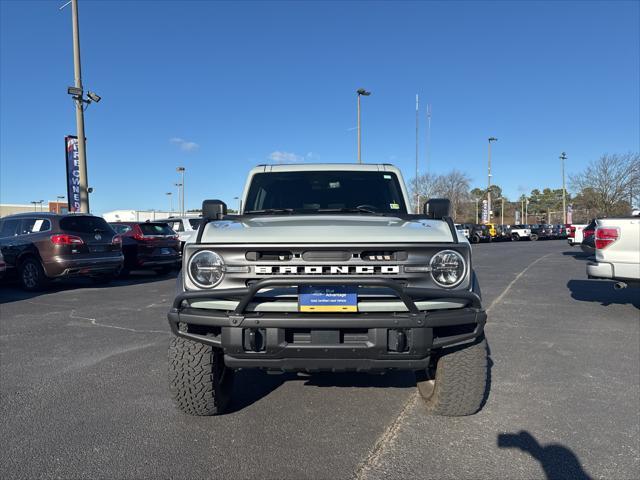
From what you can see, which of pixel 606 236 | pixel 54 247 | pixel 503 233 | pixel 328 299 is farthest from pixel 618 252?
pixel 503 233

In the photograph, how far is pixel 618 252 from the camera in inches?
270

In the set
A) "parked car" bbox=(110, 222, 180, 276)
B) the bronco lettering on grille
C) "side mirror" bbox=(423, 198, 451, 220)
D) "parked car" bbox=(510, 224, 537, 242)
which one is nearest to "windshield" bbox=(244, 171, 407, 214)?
"side mirror" bbox=(423, 198, 451, 220)

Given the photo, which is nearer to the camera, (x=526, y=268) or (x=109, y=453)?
(x=109, y=453)

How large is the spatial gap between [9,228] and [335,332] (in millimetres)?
10394

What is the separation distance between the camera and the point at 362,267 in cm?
290

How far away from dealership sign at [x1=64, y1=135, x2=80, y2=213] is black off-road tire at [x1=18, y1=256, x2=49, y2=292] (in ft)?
24.4

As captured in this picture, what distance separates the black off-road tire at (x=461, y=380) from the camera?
3230 mm

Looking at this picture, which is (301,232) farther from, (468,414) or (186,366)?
(468,414)

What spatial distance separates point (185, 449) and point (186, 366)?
19.8 inches

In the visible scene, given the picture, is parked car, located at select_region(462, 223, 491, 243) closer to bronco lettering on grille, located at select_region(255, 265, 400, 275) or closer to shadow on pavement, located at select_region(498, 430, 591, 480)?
shadow on pavement, located at select_region(498, 430, 591, 480)

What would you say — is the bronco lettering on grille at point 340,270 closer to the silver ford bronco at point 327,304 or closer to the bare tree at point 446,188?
the silver ford bronco at point 327,304

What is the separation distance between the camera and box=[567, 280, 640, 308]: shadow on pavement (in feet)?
28.9

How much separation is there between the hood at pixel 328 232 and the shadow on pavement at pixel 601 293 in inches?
275

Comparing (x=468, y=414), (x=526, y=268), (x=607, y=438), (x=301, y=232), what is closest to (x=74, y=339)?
(x=301, y=232)
